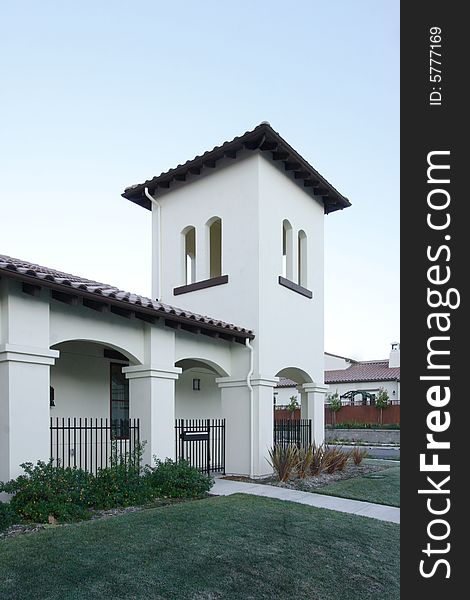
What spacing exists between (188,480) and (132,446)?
1.64 m

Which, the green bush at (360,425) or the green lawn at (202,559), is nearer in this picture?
the green lawn at (202,559)

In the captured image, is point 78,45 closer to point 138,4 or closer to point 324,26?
point 138,4

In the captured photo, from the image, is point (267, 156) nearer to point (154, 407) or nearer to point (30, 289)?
point (154, 407)

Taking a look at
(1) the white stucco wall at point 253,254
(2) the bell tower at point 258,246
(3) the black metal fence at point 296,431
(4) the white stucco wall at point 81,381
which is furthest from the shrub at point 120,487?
(3) the black metal fence at point 296,431

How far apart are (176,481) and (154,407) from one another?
1584mm

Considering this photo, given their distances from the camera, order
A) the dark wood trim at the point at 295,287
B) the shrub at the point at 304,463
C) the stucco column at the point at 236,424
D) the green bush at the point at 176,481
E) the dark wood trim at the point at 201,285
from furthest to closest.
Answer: the dark wood trim at the point at 295,287, the dark wood trim at the point at 201,285, the stucco column at the point at 236,424, the shrub at the point at 304,463, the green bush at the point at 176,481

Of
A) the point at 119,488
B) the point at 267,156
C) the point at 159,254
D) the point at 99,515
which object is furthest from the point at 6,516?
the point at 267,156

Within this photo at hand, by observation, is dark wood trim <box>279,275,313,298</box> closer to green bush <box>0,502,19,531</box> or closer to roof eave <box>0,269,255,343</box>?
roof eave <box>0,269,255,343</box>

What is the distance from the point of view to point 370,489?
11.7 meters

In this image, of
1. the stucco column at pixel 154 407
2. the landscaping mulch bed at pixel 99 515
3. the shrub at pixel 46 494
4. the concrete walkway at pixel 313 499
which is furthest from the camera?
the stucco column at pixel 154 407

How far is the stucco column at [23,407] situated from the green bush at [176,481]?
6.80ft

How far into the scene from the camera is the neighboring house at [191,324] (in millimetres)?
8750

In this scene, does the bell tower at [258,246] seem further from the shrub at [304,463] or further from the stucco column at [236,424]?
the shrub at [304,463]

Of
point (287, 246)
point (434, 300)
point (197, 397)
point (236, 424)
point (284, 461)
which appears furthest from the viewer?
point (197, 397)
